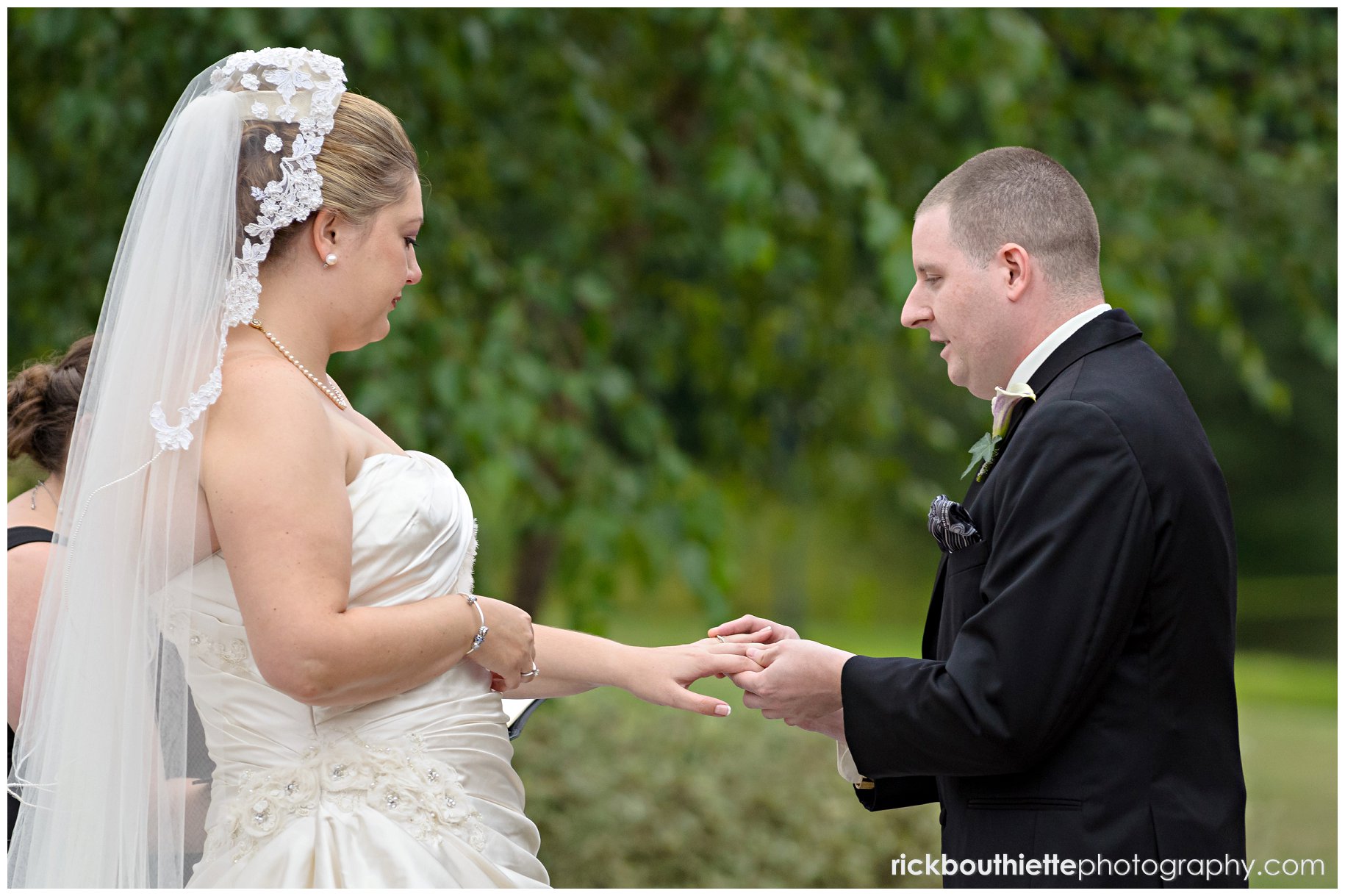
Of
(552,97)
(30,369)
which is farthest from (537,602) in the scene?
(30,369)

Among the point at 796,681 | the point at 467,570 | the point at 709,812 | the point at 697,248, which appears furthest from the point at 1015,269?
the point at 709,812

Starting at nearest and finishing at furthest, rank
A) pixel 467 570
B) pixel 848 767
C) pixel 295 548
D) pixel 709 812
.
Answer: pixel 295 548
pixel 467 570
pixel 848 767
pixel 709 812

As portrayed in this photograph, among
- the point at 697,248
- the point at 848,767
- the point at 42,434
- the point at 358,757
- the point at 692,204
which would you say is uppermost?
the point at 692,204

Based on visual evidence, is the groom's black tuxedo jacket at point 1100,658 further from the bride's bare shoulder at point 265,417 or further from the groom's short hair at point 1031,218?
the bride's bare shoulder at point 265,417

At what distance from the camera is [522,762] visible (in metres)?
6.29

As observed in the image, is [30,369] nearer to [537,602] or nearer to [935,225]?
[935,225]

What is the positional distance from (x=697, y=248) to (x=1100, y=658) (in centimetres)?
436

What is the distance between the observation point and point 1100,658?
213 centimetres

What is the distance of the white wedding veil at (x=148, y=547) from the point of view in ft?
7.29

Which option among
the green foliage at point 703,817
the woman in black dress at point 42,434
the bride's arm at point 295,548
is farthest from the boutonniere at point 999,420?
the green foliage at point 703,817

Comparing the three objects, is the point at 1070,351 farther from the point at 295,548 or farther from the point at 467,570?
the point at 295,548

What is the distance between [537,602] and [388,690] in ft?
16.7

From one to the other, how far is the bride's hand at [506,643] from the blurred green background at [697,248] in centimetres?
191

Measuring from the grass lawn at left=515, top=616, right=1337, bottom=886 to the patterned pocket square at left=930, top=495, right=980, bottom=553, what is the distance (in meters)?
3.92
